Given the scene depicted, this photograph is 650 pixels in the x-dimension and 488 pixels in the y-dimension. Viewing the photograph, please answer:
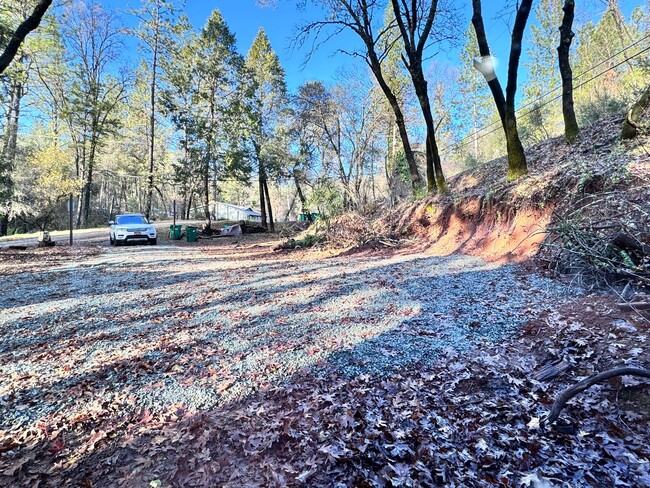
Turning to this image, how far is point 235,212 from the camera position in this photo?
155 ft

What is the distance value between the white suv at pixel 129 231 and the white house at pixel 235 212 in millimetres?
26157

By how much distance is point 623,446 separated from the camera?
1.85 meters

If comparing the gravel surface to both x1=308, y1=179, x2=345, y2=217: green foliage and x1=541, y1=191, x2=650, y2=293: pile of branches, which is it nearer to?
x1=541, y1=191, x2=650, y2=293: pile of branches

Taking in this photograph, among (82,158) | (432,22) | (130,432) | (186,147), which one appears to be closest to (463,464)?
(130,432)

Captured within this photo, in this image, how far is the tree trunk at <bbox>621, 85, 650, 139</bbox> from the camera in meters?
5.95

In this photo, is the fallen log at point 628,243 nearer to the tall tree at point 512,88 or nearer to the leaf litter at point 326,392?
the leaf litter at point 326,392

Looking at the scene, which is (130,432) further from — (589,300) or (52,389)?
(589,300)

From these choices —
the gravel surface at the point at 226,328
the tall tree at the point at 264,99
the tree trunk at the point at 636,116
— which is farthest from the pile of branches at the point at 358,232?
the tall tree at the point at 264,99

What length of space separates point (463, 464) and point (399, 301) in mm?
2965

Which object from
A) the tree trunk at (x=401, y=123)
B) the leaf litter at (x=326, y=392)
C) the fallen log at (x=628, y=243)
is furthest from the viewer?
the tree trunk at (x=401, y=123)

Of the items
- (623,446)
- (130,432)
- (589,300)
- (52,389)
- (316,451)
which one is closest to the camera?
(623,446)

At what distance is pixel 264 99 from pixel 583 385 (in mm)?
21642

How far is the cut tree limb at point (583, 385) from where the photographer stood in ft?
6.68

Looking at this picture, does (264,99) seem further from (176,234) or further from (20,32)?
(20,32)
